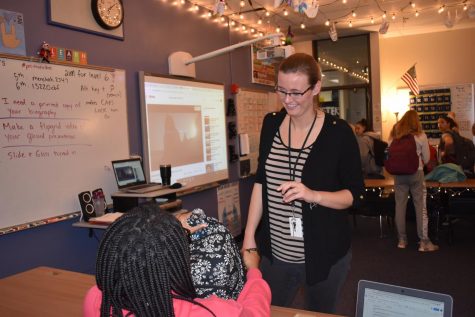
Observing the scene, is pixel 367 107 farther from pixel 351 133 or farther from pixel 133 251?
pixel 133 251

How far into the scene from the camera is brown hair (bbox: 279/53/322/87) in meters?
1.57

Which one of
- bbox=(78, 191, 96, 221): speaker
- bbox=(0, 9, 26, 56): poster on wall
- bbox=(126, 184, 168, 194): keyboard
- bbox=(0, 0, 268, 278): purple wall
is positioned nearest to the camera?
bbox=(0, 9, 26, 56): poster on wall

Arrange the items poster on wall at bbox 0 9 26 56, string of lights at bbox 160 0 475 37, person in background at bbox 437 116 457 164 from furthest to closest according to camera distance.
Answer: person in background at bbox 437 116 457 164 < string of lights at bbox 160 0 475 37 < poster on wall at bbox 0 9 26 56

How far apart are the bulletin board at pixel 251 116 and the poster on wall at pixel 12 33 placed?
10.0 feet

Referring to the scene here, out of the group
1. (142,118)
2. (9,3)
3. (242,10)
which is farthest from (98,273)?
(242,10)

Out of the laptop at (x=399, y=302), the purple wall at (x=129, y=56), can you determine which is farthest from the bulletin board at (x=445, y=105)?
the laptop at (x=399, y=302)

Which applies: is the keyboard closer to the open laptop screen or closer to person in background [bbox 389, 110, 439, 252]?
the open laptop screen

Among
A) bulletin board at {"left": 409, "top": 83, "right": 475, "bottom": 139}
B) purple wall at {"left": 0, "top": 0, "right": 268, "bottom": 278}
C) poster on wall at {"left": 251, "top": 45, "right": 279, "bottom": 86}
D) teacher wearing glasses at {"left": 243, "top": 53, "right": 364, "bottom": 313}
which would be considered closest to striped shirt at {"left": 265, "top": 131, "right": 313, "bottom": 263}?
teacher wearing glasses at {"left": 243, "top": 53, "right": 364, "bottom": 313}

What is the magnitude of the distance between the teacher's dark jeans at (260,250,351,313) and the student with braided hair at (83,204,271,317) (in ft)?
2.19

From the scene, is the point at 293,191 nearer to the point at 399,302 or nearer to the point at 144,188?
the point at 399,302

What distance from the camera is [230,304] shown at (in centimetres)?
107

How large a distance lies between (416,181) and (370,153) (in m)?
1.70

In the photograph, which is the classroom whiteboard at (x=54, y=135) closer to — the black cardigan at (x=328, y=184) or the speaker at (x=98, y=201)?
the speaker at (x=98, y=201)

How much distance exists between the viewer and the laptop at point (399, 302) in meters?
1.13
